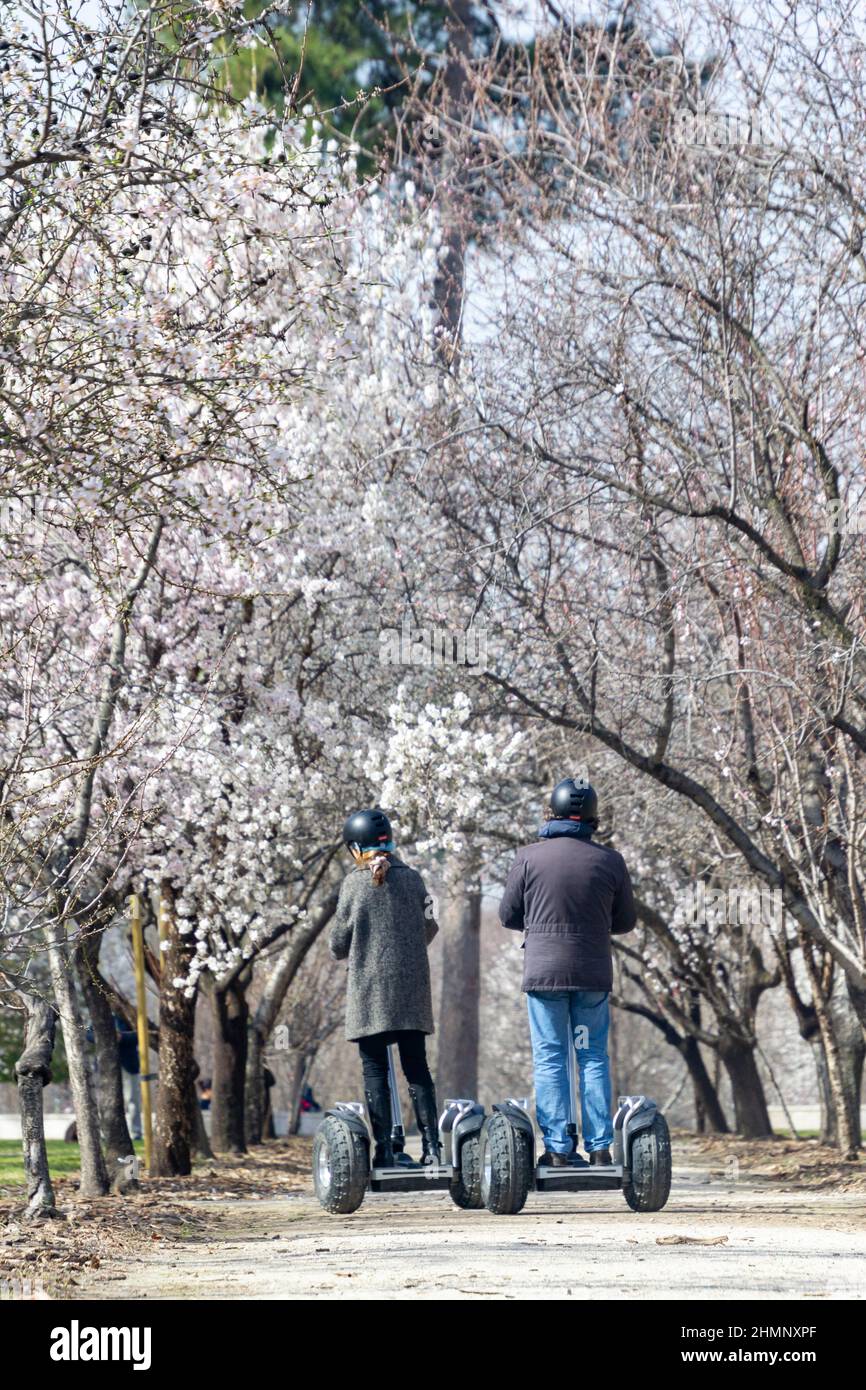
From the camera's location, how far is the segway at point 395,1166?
333 inches

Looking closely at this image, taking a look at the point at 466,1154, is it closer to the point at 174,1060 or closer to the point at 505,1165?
the point at 505,1165

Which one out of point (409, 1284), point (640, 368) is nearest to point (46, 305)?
point (409, 1284)

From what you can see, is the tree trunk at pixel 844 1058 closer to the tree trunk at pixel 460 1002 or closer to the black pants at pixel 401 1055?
the tree trunk at pixel 460 1002

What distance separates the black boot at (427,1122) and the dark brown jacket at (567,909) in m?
0.85

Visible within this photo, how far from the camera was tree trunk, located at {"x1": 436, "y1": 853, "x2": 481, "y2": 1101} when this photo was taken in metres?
25.9

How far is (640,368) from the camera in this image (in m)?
12.4

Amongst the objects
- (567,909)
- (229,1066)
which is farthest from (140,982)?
(229,1066)

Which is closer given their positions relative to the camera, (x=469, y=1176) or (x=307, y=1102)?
(x=469, y=1176)

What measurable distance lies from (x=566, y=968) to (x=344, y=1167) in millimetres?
1438

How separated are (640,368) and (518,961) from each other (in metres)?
39.7

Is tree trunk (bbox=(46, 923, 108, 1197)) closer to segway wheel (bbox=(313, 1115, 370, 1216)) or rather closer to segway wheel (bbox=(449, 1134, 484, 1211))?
segway wheel (bbox=(313, 1115, 370, 1216))

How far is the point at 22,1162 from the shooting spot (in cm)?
1941

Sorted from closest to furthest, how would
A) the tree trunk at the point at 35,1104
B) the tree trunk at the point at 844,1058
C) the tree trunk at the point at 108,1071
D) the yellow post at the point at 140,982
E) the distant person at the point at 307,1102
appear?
the tree trunk at the point at 35,1104 → the yellow post at the point at 140,982 → the tree trunk at the point at 108,1071 → the tree trunk at the point at 844,1058 → the distant person at the point at 307,1102

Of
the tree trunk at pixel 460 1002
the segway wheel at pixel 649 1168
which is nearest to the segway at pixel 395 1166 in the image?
the segway wheel at pixel 649 1168
